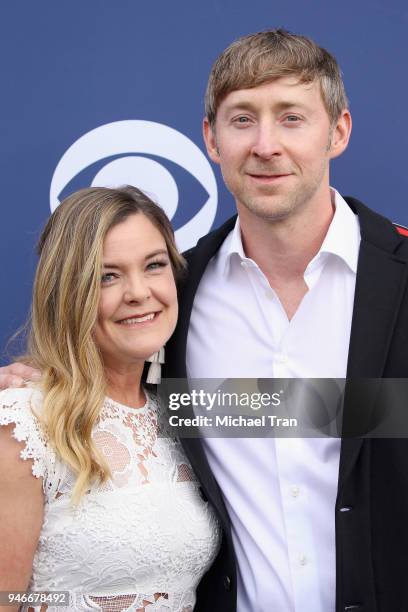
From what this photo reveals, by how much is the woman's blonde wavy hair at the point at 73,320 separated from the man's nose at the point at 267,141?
14.3 inches

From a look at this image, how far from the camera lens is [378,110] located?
247 centimetres

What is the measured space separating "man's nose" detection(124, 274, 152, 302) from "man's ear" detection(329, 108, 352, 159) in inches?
25.6

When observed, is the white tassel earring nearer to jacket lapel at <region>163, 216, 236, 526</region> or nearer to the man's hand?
jacket lapel at <region>163, 216, 236, 526</region>

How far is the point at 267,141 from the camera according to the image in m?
2.03

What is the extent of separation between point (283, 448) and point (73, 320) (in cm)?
58

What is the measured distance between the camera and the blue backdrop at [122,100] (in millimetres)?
2467

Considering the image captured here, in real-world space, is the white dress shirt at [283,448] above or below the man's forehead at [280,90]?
below

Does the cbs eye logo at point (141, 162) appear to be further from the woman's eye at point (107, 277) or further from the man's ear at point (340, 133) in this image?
the woman's eye at point (107, 277)

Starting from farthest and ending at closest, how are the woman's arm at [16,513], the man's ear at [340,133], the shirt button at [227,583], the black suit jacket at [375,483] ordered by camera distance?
the man's ear at [340,133] < the shirt button at [227,583] < the black suit jacket at [375,483] < the woman's arm at [16,513]

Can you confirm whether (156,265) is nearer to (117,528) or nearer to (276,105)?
(276,105)

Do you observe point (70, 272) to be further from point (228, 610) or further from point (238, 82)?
point (228, 610)

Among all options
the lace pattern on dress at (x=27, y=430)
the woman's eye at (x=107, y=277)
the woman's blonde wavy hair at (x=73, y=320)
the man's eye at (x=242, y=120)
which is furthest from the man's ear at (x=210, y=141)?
the lace pattern on dress at (x=27, y=430)

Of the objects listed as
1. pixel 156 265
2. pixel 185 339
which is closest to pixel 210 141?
pixel 156 265

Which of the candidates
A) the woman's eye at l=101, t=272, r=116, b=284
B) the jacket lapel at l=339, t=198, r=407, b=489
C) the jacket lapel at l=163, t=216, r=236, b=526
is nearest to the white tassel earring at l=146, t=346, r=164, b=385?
the jacket lapel at l=163, t=216, r=236, b=526
